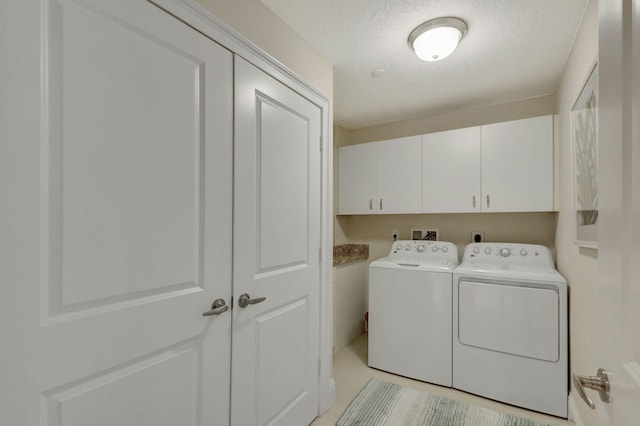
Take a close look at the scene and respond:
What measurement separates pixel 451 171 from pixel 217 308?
234 cm

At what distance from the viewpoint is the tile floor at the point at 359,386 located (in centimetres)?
194

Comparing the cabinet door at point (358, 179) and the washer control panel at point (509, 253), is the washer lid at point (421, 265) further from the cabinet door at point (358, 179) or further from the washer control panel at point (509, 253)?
the cabinet door at point (358, 179)

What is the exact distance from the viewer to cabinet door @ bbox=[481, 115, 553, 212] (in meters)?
2.32

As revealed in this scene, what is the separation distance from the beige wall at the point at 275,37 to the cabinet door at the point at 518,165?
153 cm

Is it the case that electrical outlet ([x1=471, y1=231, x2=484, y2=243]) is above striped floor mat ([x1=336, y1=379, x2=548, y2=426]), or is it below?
above

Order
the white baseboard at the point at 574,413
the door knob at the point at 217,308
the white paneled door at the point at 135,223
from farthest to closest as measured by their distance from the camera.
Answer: the white baseboard at the point at 574,413 → the door knob at the point at 217,308 → the white paneled door at the point at 135,223

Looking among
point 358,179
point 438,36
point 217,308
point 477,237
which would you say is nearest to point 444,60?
point 438,36

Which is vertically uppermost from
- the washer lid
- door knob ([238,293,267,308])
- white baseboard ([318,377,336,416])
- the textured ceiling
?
the textured ceiling

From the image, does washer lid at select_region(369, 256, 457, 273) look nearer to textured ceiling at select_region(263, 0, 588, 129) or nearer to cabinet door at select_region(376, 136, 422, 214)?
cabinet door at select_region(376, 136, 422, 214)

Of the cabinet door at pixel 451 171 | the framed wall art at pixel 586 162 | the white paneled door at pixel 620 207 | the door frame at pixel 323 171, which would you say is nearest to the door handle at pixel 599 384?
the white paneled door at pixel 620 207

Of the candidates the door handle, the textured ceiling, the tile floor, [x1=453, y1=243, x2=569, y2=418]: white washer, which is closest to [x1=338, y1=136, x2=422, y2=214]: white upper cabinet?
the textured ceiling

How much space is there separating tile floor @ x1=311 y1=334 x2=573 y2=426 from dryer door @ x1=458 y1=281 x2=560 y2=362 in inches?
14.9

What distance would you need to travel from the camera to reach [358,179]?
125 inches

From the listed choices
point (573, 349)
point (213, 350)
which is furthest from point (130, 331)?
point (573, 349)
